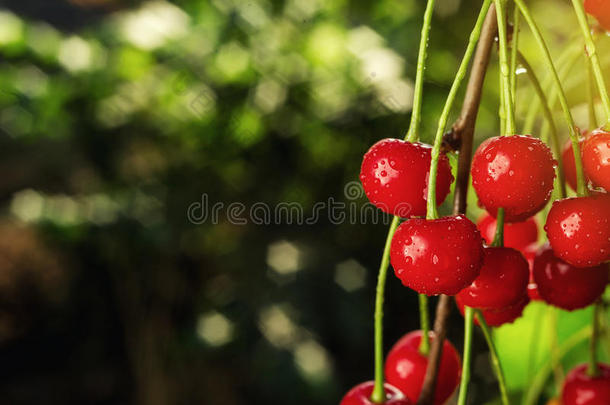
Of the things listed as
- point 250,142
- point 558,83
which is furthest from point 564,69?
point 250,142

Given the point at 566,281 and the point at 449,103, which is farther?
the point at 566,281

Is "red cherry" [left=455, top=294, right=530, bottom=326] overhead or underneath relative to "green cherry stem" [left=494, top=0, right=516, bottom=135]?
underneath

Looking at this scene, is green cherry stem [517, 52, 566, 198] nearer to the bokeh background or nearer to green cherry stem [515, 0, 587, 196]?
green cherry stem [515, 0, 587, 196]

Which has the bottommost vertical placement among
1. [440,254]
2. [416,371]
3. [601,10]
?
[416,371]

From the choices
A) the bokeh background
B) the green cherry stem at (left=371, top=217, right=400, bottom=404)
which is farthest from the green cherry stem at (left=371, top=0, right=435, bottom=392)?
the bokeh background

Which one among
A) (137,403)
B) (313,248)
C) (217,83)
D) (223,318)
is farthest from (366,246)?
(137,403)

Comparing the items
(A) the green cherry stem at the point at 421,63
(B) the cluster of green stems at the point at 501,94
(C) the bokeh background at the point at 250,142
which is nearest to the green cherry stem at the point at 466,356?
(B) the cluster of green stems at the point at 501,94

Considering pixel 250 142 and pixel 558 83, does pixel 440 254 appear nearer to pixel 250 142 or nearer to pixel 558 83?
pixel 558 83
